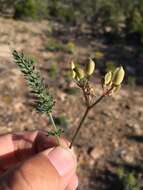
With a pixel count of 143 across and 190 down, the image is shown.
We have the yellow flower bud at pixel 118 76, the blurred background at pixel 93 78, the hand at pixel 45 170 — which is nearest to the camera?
the yellow flower bud at pixel 118 76

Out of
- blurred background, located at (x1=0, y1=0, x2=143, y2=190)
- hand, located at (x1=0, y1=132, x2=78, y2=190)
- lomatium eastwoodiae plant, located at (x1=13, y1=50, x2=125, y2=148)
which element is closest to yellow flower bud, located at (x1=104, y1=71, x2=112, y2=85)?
lomatium eastwoodiae plant, located at (x1=13, y1=50, x2=125, y2=148)

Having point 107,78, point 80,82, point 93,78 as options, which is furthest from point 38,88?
point 93,78

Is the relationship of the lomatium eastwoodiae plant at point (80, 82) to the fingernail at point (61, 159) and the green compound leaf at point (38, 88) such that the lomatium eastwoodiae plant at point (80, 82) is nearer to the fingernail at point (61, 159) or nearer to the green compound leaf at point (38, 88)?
the green compound leaf at point (38, 88)

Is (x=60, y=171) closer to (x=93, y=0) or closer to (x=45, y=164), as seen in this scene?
(x=45, y=164)

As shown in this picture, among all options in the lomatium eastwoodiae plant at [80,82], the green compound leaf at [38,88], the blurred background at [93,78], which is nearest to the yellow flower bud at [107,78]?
the lomatium eastwoodiae plant at [80,82]

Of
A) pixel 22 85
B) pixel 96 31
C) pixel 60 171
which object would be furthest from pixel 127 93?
pixel 60 171

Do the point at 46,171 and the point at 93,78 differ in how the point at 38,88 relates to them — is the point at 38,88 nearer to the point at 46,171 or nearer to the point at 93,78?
the point at 46,171

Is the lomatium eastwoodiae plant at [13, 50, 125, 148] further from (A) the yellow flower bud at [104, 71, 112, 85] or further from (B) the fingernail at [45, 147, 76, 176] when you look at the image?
(B) the fingernail at [45, 147, 76, 176]

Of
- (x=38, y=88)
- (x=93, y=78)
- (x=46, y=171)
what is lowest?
(x=93, y=78)
